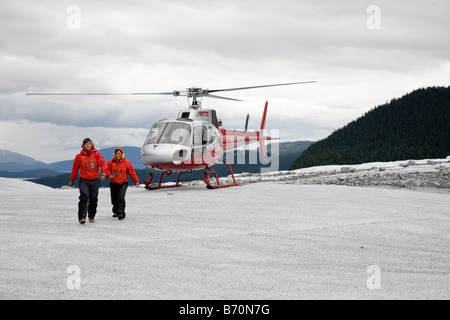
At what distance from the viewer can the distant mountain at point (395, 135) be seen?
85.3m

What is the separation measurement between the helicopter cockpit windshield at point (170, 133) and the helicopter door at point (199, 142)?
311mm

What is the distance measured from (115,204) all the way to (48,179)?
430 feet

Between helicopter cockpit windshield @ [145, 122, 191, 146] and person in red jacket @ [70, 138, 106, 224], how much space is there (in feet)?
15.2

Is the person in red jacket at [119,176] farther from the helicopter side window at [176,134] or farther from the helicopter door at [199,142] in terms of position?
the helicopter door at [199,142]

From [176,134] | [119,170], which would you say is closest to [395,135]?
[176,134]

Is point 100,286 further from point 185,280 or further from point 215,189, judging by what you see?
point 215,189

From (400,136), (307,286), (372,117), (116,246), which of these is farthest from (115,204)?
(372,117)

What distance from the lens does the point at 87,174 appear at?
955 centimetres

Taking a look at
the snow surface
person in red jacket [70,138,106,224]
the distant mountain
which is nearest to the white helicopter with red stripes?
the snow surface

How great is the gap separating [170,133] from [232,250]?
25.3ft

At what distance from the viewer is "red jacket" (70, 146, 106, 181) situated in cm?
954

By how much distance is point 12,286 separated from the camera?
5488mm

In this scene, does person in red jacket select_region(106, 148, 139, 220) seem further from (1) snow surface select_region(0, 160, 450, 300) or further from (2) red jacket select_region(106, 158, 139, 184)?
(1) snow surface select_region(0, 160, 450, 300)

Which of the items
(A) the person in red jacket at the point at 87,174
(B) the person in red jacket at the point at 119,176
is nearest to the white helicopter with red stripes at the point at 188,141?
(B) the person in red jacket at the point at 119,176
